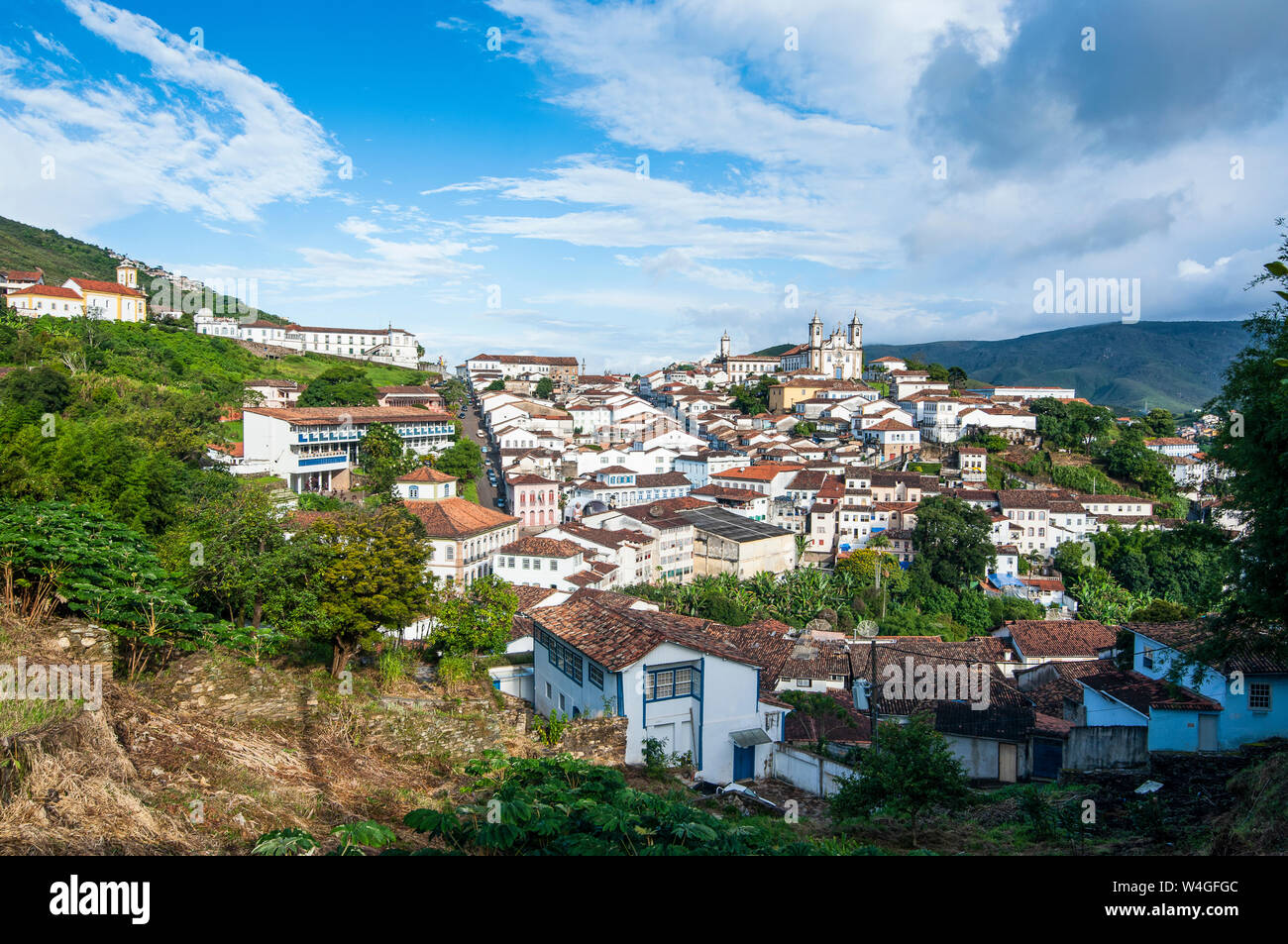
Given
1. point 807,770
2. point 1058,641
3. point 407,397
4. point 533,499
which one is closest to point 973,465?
point 1058,641

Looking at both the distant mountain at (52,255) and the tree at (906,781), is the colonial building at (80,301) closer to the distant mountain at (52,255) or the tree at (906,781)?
the distant mountain at (52,255)

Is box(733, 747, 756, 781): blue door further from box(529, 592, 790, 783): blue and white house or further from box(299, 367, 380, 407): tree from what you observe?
box(299, 367, 380, 407): tree

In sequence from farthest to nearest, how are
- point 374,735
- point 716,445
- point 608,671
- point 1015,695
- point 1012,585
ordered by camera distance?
point 716,445 < point 1012,585 < point 1015,695 < point 608,671 < point 374,735

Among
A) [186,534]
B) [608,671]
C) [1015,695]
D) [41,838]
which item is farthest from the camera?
[1015,695]

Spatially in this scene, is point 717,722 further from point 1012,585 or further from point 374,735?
point 1012,585

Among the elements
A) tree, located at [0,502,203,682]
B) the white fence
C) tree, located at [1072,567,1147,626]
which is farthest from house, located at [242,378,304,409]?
tree, located at [1072,567,1147,626]

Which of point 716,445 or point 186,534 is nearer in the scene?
point 186,534
